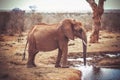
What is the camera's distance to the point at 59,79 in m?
4.35

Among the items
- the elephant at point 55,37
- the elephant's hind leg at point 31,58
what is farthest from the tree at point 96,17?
the elephant's hind leg at point 31,58

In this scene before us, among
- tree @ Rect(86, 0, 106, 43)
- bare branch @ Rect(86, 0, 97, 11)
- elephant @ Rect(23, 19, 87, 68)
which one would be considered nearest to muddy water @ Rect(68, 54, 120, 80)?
elephant @ Rect(23, 19, 87, 68)

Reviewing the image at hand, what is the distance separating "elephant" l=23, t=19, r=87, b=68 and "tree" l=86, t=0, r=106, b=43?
17 centimetres

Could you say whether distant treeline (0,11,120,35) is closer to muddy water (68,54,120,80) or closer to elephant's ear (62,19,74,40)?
elephant's ear (62,19,74,40)

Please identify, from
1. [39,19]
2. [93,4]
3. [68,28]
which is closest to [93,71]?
[68,28]

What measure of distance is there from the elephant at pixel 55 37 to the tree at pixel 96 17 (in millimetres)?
172

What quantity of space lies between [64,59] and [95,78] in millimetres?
520

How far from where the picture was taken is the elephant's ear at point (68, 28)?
4.43 m

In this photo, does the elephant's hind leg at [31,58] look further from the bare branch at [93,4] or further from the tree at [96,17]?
the bare branch at [93,4]

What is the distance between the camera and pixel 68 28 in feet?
14.5

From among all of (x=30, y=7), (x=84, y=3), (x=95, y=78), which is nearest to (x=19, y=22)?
(x=30, y=7)

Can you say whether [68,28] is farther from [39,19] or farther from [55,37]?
[39,19]

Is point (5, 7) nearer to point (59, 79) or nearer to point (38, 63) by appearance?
point (38, 63)

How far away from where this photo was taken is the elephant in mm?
4441
